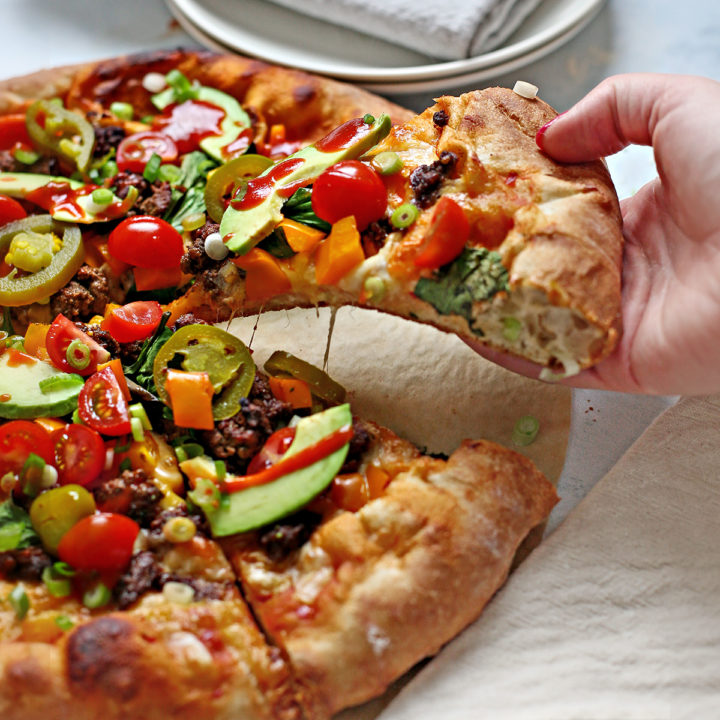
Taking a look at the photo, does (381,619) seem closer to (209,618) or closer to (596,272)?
(209,618)

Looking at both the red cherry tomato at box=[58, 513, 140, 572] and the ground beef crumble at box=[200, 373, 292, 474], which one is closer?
the red cherry tomato at box=[58, 513, 140, 572]

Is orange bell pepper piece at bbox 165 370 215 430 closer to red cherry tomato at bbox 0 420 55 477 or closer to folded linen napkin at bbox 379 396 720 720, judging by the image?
red cherry tomato at bbox 0 420 55 477

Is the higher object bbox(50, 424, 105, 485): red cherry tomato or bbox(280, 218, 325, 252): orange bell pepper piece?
bbox(280, 218, 325, 252): orange bell pepper piece

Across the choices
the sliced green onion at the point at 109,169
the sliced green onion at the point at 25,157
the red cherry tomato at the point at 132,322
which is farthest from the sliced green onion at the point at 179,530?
the sliced green onion at the point at 25,157

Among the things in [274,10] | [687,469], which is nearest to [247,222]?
[687,469]

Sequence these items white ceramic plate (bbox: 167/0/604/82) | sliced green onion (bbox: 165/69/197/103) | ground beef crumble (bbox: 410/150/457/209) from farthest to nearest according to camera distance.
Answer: white ceramic plate (bbox: 167/0/604/82)
sliced green onion (bbox: 165/69/197/103)
ground beef crumble (bbox: 410/150/457/209)

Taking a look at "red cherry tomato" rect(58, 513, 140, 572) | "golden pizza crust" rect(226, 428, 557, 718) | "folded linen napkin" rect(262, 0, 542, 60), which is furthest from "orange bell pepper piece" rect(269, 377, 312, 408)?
"folded linen napkin" rect(262, 0, 542, 60)

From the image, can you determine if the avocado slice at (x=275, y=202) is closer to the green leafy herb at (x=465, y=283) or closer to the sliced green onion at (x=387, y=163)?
the sliced green onion at (x=387, y=163)

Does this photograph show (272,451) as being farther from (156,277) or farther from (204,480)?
(156,277)
